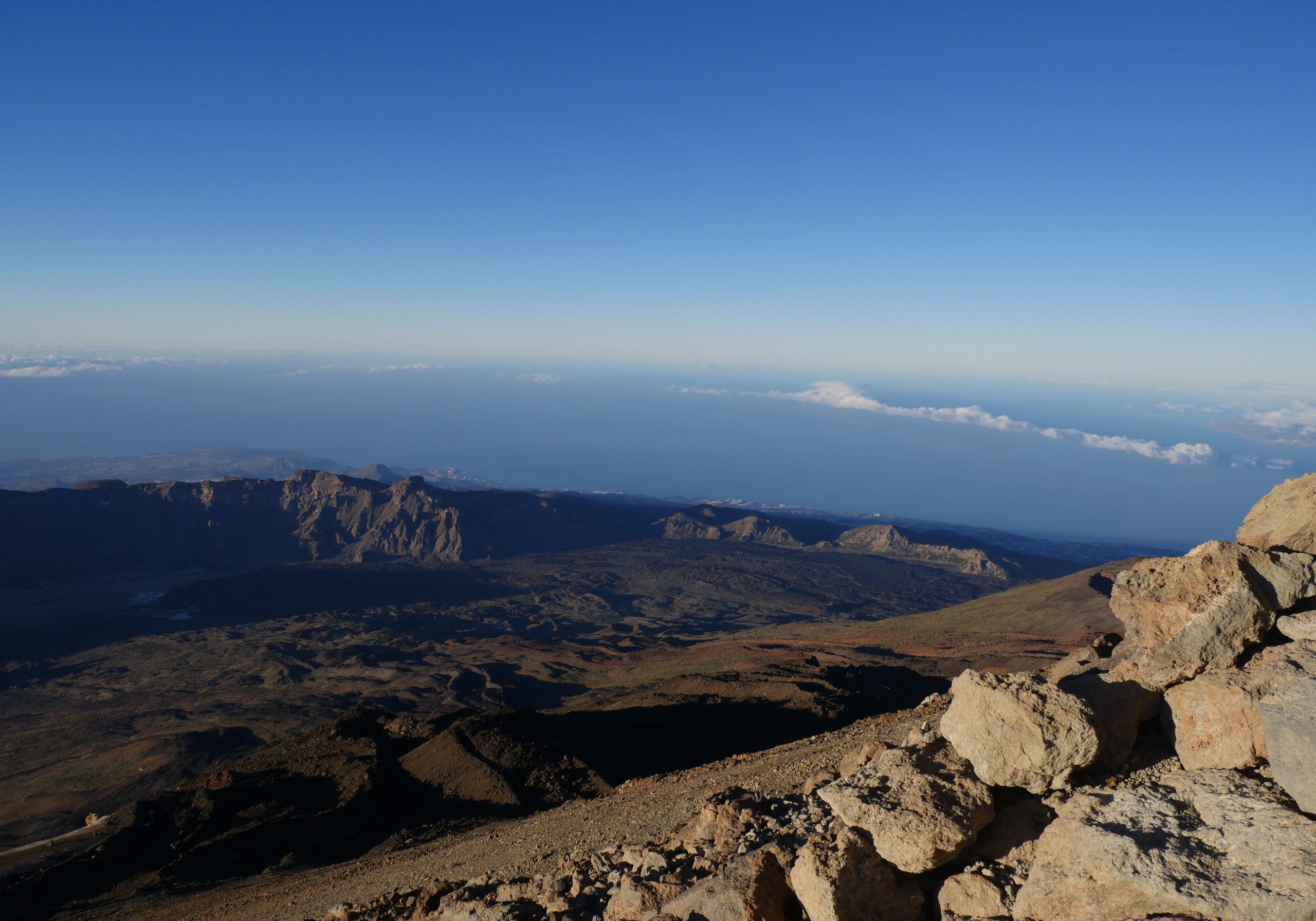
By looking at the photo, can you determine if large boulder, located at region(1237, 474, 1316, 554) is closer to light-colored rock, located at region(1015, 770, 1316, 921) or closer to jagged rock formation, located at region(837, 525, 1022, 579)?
light-colored rock, located at region(1015, 770, 1316, 921)

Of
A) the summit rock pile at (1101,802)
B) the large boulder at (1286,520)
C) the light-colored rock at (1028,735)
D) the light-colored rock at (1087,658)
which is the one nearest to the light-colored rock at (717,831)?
the summit rock pile at (1101,802)

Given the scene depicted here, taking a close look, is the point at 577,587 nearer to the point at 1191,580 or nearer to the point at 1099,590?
the point at 1099,590

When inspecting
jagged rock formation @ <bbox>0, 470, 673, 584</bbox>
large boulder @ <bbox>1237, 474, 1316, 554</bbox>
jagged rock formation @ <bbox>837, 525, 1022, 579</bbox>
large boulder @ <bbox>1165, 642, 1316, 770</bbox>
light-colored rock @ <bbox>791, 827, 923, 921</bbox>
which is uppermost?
large boulder @ <bbox>1237, 474, 1316, 554</bbox>

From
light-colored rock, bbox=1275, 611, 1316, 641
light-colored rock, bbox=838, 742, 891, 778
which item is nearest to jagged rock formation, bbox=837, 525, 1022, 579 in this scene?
light-colored rock, bbox=838, 742, 891, 778

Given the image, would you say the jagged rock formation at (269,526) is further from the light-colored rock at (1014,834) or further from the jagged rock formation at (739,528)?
the light-colored rock at (1014,834)

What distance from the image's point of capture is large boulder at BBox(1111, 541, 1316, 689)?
19.1ft

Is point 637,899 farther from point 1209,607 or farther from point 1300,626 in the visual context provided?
point 1300,626

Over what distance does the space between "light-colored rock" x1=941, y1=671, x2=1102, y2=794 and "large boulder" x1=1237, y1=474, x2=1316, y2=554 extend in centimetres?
336

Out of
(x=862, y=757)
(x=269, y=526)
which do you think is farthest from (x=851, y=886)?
(x=269, y=526)

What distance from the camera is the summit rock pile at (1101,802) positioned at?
13.9 feet

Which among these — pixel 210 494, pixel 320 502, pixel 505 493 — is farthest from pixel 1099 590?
pixel 210 494

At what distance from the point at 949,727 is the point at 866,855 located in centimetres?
143

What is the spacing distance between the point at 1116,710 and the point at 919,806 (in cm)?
206

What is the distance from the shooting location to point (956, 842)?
201 inches
